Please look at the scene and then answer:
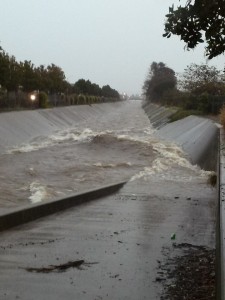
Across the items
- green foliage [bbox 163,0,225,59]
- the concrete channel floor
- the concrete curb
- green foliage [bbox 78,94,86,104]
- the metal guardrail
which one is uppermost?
green foliage [bbox 78,94,86,104]

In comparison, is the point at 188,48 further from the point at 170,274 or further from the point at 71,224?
the point at 71,224

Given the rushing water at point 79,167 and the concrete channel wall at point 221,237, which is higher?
the concrete channel wall at point 221,237

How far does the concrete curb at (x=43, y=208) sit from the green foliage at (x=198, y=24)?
4119 mm

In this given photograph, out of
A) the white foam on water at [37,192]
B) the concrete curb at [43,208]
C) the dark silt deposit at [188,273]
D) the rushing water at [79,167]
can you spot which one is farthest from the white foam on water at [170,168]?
the dark silt deposit at [188,273]

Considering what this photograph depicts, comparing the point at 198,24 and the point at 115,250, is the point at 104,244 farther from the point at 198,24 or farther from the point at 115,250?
the point at 198,24

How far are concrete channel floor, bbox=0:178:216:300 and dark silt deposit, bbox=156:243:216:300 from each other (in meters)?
0.11

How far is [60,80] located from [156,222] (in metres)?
57.5

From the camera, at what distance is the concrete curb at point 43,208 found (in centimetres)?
754

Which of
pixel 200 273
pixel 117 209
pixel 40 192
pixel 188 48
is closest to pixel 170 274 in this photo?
pixel 200 273

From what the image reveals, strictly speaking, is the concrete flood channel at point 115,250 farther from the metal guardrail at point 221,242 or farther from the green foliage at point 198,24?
the green foliage at point 198,24


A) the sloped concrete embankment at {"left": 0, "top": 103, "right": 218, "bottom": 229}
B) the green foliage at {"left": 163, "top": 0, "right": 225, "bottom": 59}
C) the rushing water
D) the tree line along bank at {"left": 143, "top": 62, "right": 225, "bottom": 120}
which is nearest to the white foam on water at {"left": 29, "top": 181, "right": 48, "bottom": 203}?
the rushing water

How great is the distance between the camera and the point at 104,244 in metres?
6.66

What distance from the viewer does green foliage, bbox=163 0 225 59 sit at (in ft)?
14.0

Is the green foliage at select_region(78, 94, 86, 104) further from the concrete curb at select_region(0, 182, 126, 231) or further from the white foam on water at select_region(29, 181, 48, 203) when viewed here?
the concrete curb at select_region(0, 182, 126, 231)
